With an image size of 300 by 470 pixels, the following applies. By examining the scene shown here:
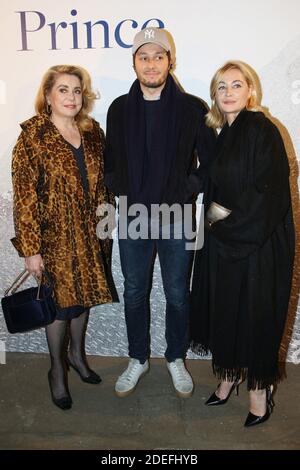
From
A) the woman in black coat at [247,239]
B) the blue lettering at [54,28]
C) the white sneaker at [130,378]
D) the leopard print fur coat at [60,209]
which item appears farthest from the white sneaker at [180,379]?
the blue lettering at [54,28]

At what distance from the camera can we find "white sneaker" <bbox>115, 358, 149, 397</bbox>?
2.52 meters

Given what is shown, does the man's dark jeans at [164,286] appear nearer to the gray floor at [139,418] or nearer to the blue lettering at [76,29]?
the gray floor at [139,418]

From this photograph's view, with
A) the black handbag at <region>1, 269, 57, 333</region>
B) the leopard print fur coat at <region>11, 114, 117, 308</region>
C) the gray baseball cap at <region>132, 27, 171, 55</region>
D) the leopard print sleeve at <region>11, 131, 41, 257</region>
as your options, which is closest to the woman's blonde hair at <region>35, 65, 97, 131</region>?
the leopard print fur coat at <region>11, 114, 117, 308</region>

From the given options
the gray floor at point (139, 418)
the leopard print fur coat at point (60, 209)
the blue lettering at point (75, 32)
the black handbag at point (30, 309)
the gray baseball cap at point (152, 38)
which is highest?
the blue lettering at point (75, 32)

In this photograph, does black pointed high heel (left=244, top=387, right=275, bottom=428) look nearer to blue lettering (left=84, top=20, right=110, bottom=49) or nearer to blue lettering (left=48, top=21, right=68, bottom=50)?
blue lettering (left=84, top=20, right=110, bottom=49)

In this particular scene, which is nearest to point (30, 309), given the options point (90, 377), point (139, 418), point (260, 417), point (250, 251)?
point (90, 377)

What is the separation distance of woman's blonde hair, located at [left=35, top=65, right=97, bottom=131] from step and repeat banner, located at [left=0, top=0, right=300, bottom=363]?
0.35 m

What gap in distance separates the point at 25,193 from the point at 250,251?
106 cm

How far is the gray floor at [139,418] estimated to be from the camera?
2143 millimetres

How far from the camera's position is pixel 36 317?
2201 millimetres

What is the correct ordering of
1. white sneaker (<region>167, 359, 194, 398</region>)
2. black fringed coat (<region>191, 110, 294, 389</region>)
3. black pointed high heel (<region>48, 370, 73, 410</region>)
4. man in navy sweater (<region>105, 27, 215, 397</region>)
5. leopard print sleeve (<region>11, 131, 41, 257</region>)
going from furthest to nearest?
1. white sneaker (<region>167, 359, 194, 398</region>)
2. black pointed high heel (<region>48, 370, 73, 410</region>)
3. man in navy sweater (<region>105, 27, 215, 397</region>)
4. leopard print sleeve (<region>11, 131, 41, 257</region>)
5. black fringed coat (<region>191, 110, 294, 389</region>)

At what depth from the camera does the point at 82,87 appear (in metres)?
2.30

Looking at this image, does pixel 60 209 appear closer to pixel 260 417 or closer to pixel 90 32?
pixel 90 32

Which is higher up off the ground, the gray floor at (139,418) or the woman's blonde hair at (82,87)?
the woman's blonde hair at (82,87)
